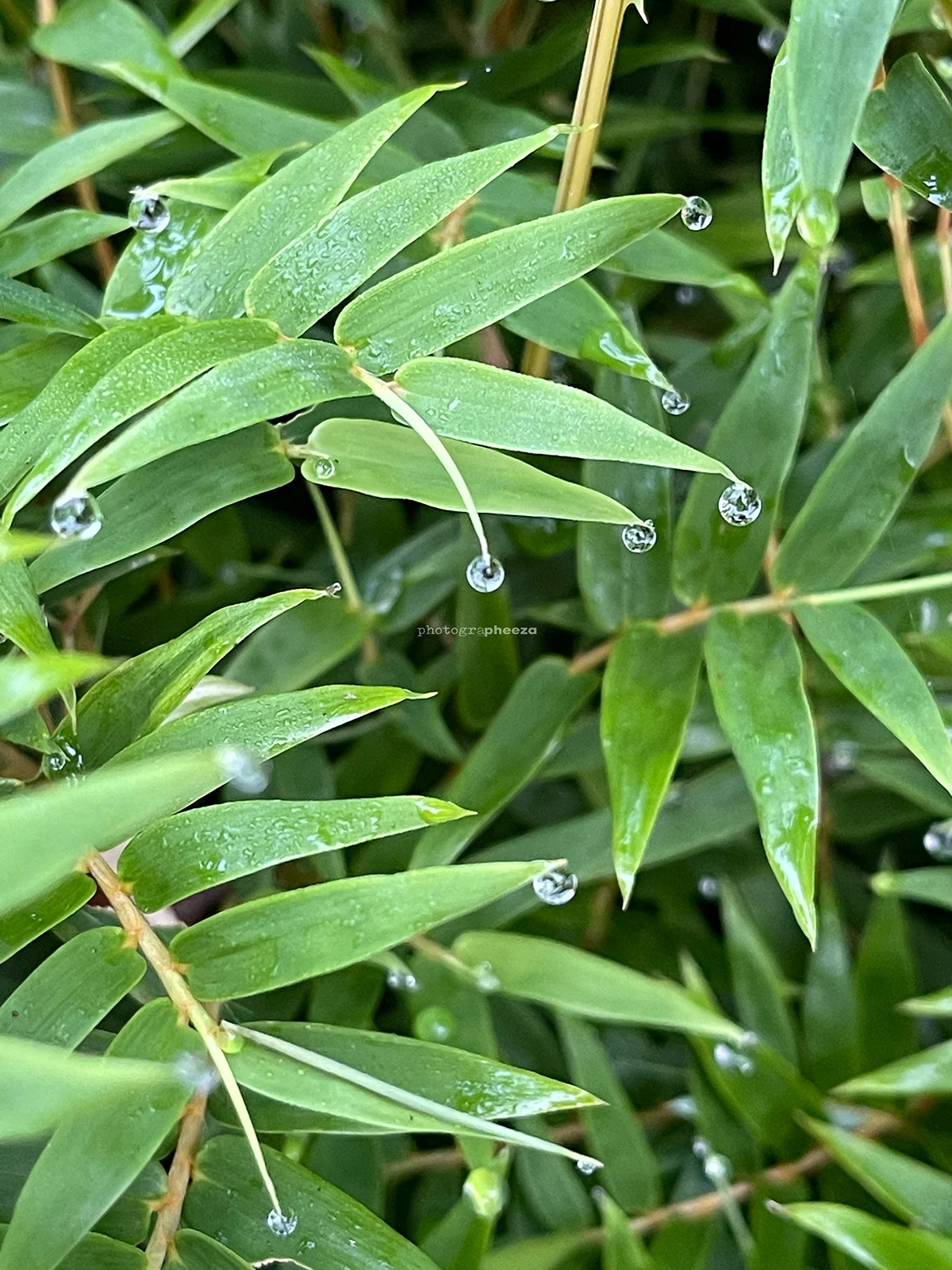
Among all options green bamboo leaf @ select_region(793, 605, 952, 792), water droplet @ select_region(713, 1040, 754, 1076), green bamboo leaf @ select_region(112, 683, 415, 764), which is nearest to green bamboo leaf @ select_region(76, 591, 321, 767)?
green bamboo leaf @ select_region(112, 683, 415, 764)

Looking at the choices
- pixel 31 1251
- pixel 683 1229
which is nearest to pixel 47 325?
pixel 31 1251

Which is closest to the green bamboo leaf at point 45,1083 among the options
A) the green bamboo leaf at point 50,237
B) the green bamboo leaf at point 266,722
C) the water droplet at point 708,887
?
the green bamboo leaf at point 266,722

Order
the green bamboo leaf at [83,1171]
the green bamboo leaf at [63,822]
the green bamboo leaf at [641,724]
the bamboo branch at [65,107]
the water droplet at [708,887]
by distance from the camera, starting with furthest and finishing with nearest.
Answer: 1. the water droplet at [708,887]
2. the bamboo branch at [65,107]
3. the green bamboo leaf at [641,724]
4. the green bamboo leaf at [83,1171]
5. the green bamboo leaf at [63,822]

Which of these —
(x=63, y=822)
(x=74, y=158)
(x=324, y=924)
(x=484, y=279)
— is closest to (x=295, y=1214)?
(x=324, y=924)

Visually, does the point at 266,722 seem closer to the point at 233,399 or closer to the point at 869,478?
the point at 233,399

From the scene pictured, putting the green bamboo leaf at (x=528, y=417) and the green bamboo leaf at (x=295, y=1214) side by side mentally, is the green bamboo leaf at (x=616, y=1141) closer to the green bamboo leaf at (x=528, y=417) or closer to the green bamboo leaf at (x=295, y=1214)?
the green bamboo leaf at (x=295, y=1214)

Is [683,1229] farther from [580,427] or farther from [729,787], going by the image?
[580,427]

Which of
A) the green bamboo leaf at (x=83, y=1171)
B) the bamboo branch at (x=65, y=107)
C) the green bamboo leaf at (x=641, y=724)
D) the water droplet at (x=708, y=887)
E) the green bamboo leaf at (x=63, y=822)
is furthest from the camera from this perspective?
the water droplet at (x=708, y=887)
